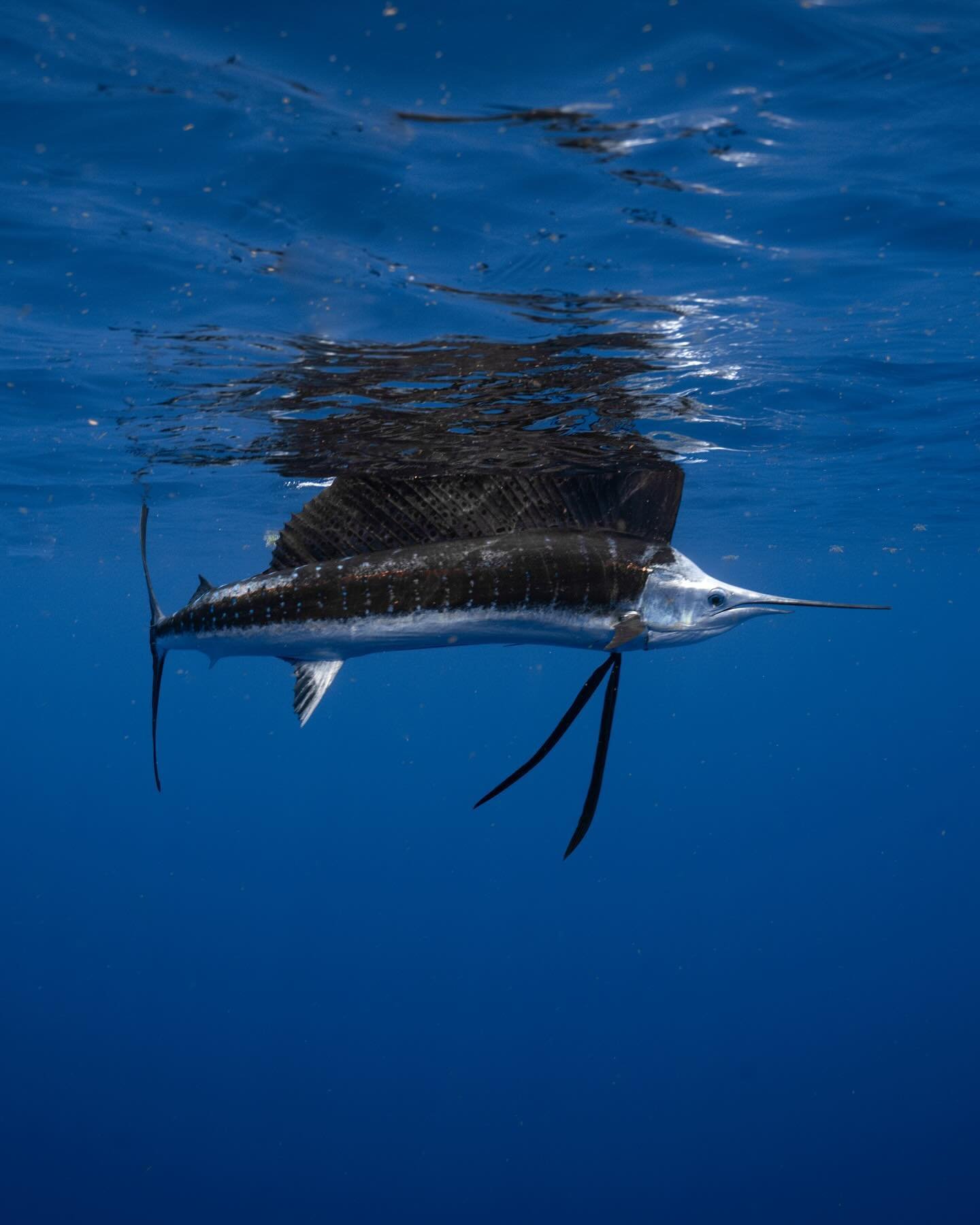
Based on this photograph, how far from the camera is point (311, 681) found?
3.96 metres

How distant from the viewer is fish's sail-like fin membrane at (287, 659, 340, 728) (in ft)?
12.8

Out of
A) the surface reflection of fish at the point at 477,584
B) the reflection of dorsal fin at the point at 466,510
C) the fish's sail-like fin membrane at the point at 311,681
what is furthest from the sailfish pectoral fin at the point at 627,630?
the fish's sail-like fin membrane at the point at 311,681

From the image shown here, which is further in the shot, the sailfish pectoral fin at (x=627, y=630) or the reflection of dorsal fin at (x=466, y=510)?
the reflection of dorsal fin at (x=466, y=510)

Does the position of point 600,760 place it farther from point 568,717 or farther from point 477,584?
point 477,584

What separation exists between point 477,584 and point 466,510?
519 millimetres

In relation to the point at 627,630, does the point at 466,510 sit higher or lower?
higher

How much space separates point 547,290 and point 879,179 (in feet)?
9.31

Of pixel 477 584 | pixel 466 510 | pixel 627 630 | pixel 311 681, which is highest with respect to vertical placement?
pixel 466 510

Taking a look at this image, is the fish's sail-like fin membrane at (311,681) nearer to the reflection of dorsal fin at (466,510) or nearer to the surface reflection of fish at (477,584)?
the surface reflection of fish at (477,584)

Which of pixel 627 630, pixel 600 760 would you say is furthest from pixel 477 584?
pixel 600 760

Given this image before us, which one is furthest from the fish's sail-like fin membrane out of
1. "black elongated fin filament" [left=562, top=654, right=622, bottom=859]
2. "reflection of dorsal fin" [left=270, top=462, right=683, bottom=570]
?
"black elongated fin filament" [left=562, top=654, right=622, bottom=859]

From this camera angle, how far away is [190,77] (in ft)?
16.0

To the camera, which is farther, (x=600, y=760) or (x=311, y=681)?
(x=311, y=681)

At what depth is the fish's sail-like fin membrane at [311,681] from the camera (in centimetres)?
389
